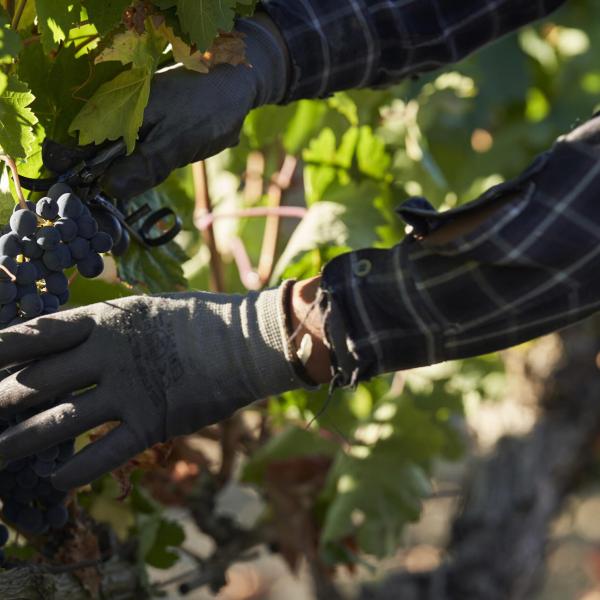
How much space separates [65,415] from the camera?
136cm

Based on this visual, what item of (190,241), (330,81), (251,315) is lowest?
(190,241)

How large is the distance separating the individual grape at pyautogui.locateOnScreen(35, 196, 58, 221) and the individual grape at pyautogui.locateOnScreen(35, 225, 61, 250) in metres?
0.03

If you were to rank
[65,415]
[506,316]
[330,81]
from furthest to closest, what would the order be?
[330,81] < [506,316] < [65,415]

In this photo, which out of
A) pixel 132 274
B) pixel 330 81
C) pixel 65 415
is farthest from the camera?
pixel 330 81

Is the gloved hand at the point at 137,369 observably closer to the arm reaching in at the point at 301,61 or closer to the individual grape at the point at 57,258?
the individual grape at the point at 57,258

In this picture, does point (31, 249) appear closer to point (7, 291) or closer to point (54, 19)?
point (7, 291)

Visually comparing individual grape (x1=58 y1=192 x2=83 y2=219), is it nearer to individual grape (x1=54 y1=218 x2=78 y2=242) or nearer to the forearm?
individual grape (x1=54 y1=218 x2=78 y2=242)

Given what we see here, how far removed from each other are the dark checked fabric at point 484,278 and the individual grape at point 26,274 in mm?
406

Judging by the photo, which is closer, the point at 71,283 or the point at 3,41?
the point at 3,41

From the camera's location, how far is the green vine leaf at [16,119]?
53.4 inches

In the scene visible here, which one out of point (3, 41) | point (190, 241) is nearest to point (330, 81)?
point (3, 41)

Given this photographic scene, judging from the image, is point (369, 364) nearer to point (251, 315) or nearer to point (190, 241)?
point (251, 315)

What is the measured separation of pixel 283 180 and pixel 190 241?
0.28m

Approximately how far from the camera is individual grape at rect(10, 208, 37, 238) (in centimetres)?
132
